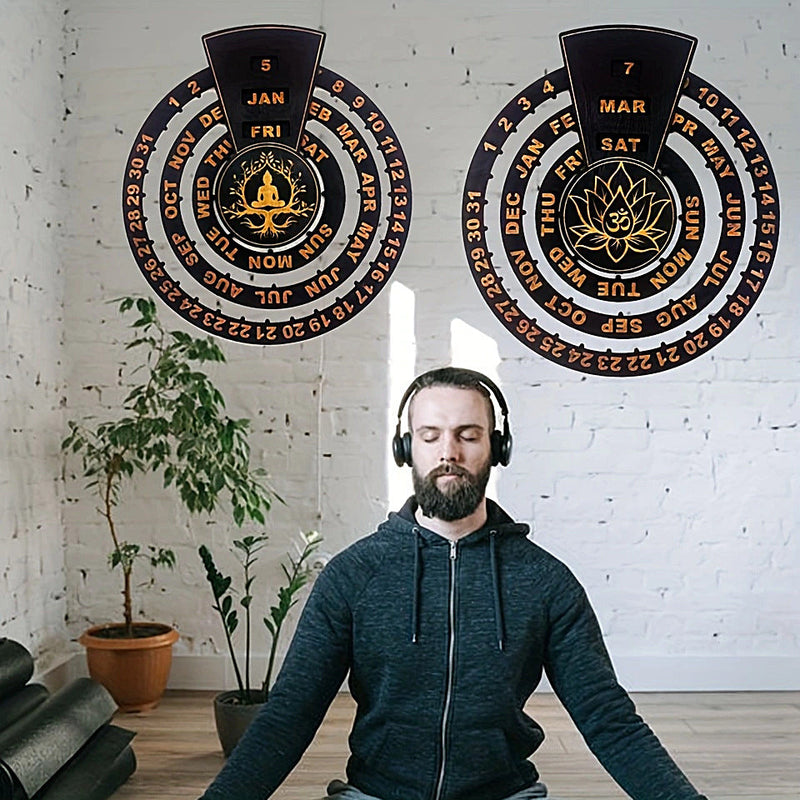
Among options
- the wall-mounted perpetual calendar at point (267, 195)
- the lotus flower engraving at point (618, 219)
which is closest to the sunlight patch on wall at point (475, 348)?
the wall-mounted perpetual calendar at point (267, 195)

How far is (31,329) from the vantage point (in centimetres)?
433

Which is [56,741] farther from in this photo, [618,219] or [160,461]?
[618,219]

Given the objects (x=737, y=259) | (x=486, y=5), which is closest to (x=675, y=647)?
(x=737, y=259)

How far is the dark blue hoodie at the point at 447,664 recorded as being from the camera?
2.15 m

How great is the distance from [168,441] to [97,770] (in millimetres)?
1529

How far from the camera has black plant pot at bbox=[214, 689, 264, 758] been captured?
12.1ft

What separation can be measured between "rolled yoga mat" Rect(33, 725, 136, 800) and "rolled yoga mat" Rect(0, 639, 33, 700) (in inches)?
9.8

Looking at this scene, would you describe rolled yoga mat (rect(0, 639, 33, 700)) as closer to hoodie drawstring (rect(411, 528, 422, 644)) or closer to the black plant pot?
the black plant pot

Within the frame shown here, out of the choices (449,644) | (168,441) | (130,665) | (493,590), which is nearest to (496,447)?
(493,590)

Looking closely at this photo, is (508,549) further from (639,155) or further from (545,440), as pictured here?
(639,155)

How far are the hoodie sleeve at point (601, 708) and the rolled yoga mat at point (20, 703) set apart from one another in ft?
5.10

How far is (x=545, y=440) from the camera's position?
463 centimetres

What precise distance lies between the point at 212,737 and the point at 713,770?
1.54 meters

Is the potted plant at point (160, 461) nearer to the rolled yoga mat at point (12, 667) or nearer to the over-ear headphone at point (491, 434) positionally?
the rolled yoga mat at point (12, 667)
